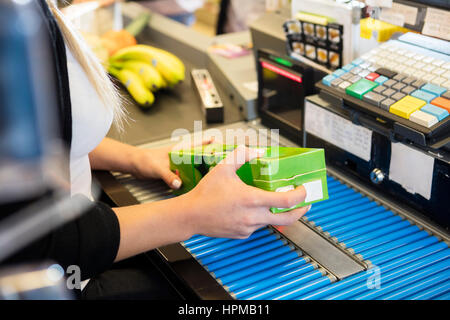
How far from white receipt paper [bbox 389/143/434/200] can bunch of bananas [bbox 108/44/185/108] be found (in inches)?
39.0

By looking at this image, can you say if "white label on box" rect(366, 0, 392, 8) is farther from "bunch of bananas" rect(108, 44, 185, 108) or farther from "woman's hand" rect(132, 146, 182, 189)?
"bunch of bananas" rect(108, 44, 185, 108)

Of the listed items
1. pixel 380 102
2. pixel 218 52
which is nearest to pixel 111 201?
pixel 380 102

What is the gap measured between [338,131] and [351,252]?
15.4 inches

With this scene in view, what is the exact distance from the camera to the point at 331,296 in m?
0.92

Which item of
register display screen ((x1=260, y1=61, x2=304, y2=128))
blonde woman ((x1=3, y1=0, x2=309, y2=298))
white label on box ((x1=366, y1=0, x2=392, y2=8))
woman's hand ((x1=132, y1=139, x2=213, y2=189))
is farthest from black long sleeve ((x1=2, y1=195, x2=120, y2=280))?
white label on box ((x1=366, y1=0, x2=392, y2=8))

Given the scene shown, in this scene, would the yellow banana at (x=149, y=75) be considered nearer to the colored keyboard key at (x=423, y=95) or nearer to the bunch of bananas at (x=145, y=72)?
the bunch of bananas at (x=145, y=72)

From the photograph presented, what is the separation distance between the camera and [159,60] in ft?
6.53

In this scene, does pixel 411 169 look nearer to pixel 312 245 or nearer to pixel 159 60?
pixel 312 245

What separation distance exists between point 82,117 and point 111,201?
0.39 m

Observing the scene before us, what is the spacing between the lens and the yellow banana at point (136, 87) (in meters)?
1.84

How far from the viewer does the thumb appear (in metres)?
1.25

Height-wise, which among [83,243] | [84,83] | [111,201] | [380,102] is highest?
[84,83]

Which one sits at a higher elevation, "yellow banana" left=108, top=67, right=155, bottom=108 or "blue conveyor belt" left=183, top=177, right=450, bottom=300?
"yellow banana" left=108, top=67, right=155, bottom=108
